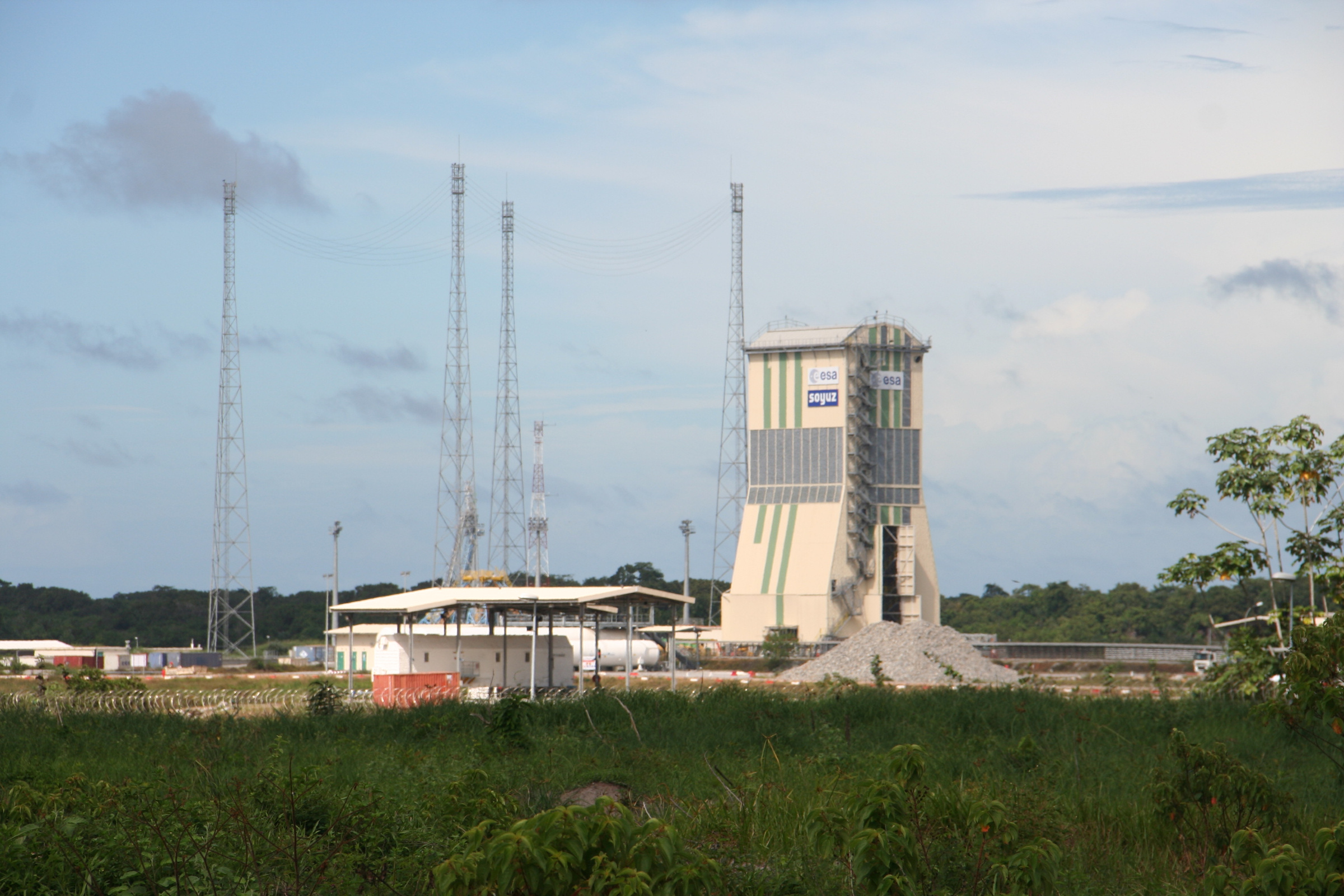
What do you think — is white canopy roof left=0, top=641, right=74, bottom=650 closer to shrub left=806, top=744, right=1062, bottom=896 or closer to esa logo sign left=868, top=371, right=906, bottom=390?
esa logo sign left=868, top=371, right=906, bottom=390

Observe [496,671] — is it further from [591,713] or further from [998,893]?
[998,893]

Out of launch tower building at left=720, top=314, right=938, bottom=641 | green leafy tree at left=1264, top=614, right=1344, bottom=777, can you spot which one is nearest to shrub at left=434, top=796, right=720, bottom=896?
green leafy tree at left=1264, top=614, right=1344, bottom=777

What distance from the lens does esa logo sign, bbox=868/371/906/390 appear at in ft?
260

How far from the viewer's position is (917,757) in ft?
33.2

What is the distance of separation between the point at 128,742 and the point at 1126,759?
15492mm

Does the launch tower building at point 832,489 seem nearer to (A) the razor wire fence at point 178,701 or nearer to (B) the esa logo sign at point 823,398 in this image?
(B) the esa logo sign at point 823,398

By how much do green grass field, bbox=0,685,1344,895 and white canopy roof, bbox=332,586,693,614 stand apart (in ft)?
43.6

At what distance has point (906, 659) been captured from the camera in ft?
192

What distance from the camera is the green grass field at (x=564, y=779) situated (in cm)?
1020

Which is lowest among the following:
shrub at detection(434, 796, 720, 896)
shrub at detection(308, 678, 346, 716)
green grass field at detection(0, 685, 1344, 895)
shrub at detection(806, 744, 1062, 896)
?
shrub at detection(308, 678, 346, 716)

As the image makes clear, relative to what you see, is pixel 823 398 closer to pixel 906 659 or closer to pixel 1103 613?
pixel 906 659

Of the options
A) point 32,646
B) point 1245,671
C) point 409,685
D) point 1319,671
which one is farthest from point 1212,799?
point 32,646

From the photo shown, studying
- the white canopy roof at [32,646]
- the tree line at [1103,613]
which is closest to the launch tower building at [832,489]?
the tree line at [1103,613]

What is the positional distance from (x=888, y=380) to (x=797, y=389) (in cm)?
605
